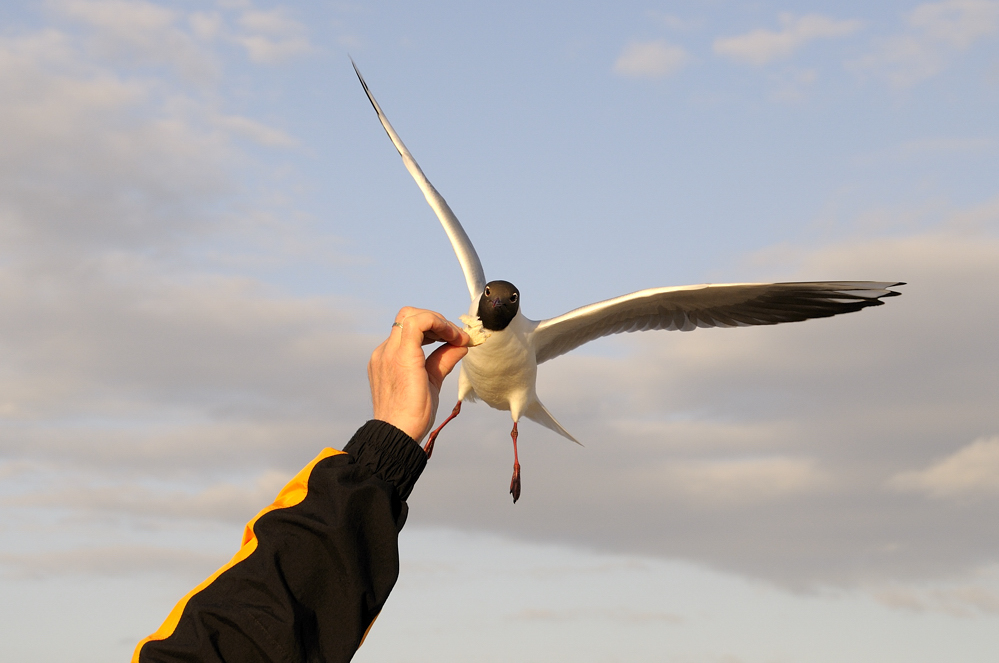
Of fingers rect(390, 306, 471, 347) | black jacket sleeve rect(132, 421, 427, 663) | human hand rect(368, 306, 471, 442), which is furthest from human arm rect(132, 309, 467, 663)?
fingers rect(390, 306, 471, 347)

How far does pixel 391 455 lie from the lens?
1545mm

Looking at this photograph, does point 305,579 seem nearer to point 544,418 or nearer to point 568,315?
point 568,315

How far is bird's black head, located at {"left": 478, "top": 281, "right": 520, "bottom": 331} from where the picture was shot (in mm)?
6254

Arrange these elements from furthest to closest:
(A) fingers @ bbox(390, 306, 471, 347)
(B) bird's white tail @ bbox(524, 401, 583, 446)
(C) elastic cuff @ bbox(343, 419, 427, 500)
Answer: (B) bird's white tail @ bbox(524, 401, 583, 446) → (A) fingers @ bbox(390, 306, 471, 347) → (C) elastic cuff @ bbox(343, 419, 427, 500)

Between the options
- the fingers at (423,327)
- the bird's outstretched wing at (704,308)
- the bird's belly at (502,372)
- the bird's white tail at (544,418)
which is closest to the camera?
the fingers at (423,327)

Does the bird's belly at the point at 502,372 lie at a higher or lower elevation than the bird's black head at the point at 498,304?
lower

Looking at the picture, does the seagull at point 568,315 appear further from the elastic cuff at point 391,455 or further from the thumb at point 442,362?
the elastic cuff at point 391,455

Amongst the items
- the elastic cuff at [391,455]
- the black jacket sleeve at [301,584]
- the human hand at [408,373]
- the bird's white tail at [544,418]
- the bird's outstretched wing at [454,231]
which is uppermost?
the bird's outstretched wing at [454,231]

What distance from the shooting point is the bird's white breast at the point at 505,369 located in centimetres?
648

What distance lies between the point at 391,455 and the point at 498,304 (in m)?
4.72

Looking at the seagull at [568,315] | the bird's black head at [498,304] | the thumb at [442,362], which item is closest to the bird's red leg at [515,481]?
the seagull at [568,315]

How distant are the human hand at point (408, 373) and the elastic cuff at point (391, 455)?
0.11ft

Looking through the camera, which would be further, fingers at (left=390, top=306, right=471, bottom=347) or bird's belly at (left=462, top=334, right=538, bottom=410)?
bird's belly at (left=462, top=334, right=538, bottom=410)

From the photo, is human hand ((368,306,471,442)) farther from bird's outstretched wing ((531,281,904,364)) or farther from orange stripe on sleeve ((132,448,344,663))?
bird's outstretched wing ((531,281,904,364))
